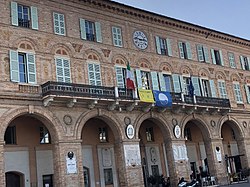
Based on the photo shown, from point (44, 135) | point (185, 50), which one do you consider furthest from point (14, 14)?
point (185, 50)

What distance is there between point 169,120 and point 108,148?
5218 millimetres

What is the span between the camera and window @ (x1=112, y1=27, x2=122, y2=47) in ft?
94.6

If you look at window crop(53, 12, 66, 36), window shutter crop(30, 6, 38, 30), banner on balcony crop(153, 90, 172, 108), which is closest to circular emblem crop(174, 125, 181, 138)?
banner on balcony crop(153, 90, 172, 108)

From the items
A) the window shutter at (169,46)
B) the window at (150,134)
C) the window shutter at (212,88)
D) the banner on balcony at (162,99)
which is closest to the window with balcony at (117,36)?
the banner on balcony at (162,99)

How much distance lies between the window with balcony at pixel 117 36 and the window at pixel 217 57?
11.3 meters

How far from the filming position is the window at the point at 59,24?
25625 millimetres

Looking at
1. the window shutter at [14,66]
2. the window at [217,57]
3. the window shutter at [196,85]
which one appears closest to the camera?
the window shutter at [14,66]

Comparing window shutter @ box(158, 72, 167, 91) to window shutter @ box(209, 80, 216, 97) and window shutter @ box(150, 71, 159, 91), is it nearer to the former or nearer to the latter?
window shutter @ box(150, 71, 159, 91)

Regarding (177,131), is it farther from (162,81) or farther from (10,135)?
(10,135)

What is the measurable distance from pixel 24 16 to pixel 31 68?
11.6 ft

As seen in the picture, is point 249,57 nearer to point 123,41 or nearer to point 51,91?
point 123,41

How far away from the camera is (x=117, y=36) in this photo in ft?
95.5

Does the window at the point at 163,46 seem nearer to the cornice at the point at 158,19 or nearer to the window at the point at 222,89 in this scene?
the cornice at the point at 158,19

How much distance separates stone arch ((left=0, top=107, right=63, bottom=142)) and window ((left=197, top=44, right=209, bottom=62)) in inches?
663
